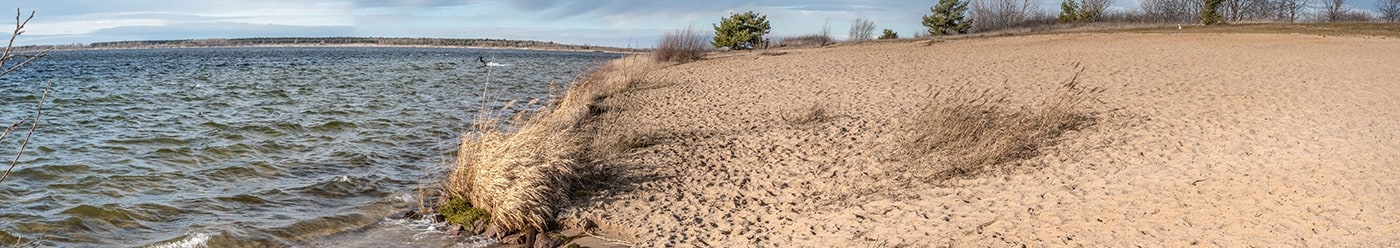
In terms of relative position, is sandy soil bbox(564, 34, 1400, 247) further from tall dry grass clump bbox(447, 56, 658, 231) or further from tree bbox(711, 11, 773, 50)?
tree bbox(711, 11, 773, 50)

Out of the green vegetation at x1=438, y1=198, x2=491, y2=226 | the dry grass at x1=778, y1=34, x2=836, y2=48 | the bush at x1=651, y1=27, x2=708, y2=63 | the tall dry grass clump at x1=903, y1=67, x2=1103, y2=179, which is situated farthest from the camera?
the dry grass at x1=778, y1=34, x2=836, y2=48

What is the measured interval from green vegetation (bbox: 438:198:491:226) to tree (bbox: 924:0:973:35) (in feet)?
158

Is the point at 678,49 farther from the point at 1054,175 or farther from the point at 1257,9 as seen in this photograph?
the point at 1257,9

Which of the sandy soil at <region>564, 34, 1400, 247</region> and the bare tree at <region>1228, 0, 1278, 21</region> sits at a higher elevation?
the bare tree at <region>1228, 0, 1278, 21</region>

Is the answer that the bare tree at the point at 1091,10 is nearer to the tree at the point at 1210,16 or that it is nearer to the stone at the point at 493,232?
the tree at the point at 1210,16

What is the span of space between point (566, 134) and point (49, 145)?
22.4ft

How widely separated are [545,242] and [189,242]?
244 cm

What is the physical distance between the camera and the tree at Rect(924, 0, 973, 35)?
5159 cm

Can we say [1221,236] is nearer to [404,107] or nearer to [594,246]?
[594,246]

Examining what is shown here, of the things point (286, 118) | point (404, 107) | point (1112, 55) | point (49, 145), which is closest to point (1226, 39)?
point (1112, 55)

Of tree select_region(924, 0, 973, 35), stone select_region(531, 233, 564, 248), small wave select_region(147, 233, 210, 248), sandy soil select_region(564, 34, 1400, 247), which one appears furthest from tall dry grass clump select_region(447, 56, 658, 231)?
tree select_region(924, 0, 973, 35)

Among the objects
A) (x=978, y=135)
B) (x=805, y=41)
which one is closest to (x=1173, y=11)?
(x=805, y=41)

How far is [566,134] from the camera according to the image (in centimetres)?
798

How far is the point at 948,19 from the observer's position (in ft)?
169
